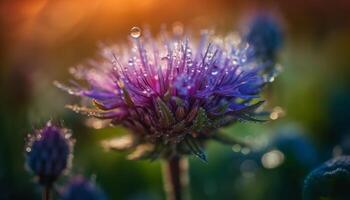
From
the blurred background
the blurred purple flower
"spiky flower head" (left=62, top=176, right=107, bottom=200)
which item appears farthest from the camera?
the blurred purple flower

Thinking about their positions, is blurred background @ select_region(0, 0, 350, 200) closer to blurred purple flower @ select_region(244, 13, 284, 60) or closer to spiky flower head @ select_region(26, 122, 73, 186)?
spiky flower head @ select_region(26, 122, 73, 186)

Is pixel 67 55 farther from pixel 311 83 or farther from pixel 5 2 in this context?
pixel 311 83

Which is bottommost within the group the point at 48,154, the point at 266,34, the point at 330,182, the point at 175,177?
the point at 330,182

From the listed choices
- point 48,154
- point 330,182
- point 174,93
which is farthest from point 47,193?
point 330,182

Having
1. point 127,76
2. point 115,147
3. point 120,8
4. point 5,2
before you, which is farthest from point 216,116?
point 120,8

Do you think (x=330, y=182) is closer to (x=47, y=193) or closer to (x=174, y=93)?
(x=174, y=93)

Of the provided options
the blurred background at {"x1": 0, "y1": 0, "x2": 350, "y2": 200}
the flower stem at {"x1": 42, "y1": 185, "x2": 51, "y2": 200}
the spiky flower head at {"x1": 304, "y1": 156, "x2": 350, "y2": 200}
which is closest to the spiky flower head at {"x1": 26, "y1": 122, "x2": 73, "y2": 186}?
the flower stem at {"x1": 42, "y1": 185, "x2": 51, "y2": 200}
